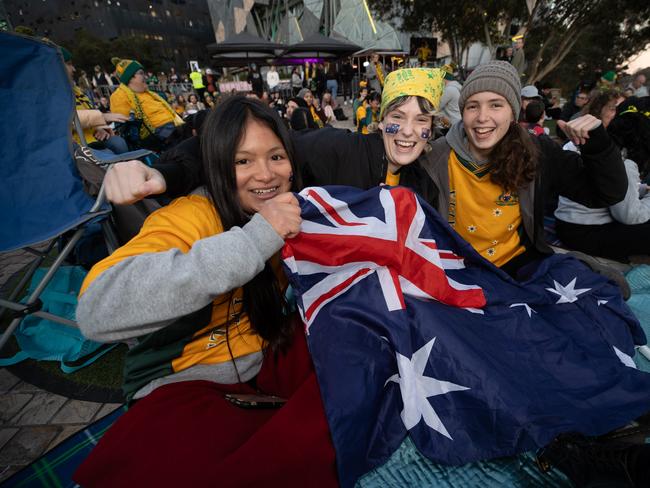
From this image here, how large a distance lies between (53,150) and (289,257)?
188cm

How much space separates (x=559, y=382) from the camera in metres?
1.51

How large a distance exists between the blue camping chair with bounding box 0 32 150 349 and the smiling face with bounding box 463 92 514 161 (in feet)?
8.66

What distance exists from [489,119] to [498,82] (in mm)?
243

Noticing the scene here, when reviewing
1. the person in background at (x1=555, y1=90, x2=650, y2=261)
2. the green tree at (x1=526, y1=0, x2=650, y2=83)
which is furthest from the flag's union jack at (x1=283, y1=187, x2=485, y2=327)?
the green tree at (x1=526, y1=0, x2=650, y2=83)

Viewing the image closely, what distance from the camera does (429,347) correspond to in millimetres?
1504

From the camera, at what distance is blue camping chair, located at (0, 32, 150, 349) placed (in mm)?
2029

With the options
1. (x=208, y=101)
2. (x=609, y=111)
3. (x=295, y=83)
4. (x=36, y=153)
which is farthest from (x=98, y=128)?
(x=295, y=83)

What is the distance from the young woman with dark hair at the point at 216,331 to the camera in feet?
3.59

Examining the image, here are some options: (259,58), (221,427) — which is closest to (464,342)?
(221,427)

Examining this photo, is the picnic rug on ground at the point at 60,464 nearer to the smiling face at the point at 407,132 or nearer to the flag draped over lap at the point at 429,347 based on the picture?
the flag draped over lap at the point at 429,347

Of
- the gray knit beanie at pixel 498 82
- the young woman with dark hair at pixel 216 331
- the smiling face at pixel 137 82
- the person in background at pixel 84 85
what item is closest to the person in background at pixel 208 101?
the person in background at pixel 84 85

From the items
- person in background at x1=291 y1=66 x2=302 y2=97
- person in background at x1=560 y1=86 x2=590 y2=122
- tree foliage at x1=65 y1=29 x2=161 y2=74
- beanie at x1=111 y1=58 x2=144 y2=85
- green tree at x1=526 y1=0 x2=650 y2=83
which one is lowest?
person in background at x1=560 y1=86 x2=590 y2=122

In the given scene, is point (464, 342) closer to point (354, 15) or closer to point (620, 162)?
point (620, 162)

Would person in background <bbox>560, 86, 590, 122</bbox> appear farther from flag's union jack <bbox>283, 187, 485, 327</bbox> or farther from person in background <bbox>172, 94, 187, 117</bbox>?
person in background <bbox>172, 94, 187, 117</bbox>
